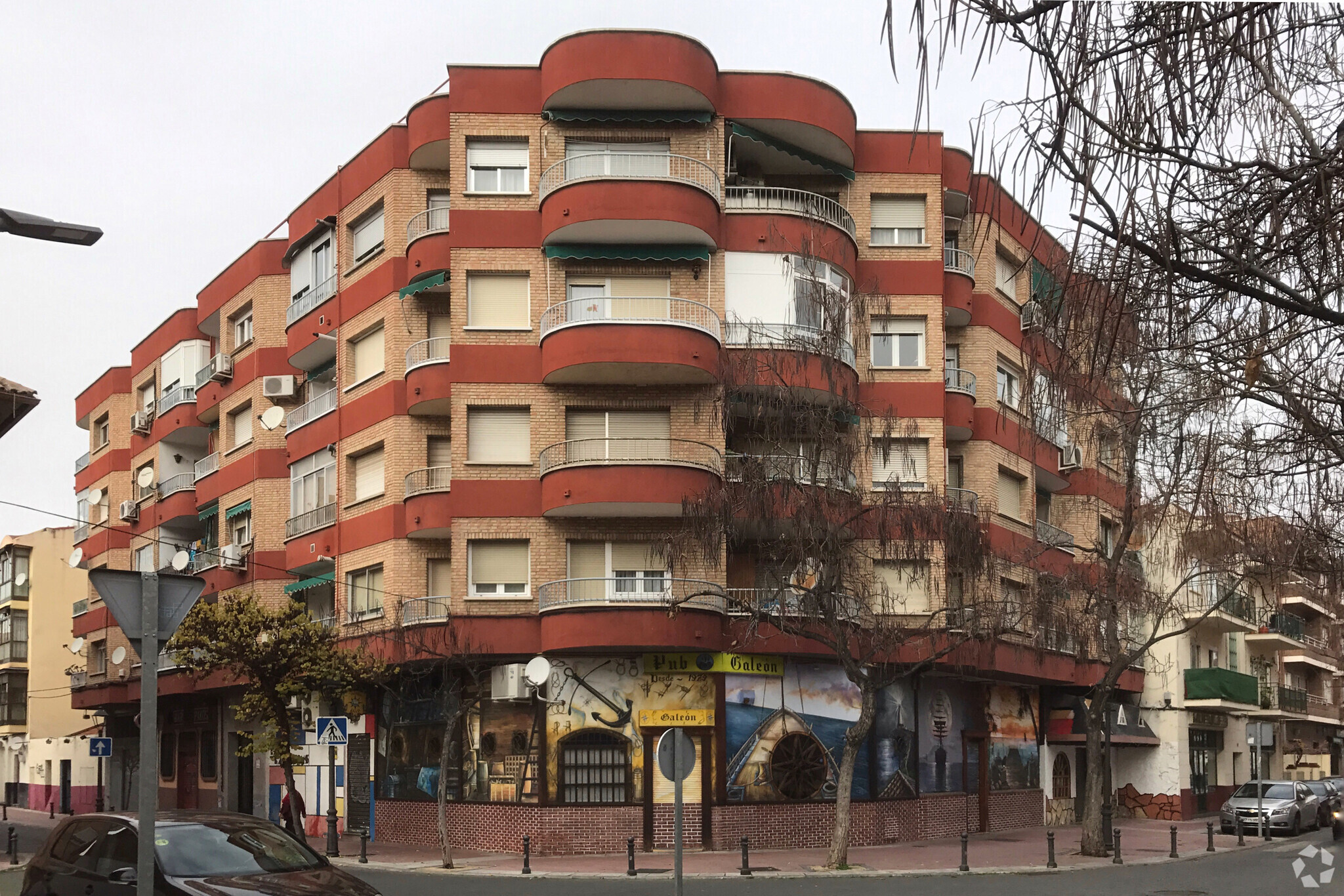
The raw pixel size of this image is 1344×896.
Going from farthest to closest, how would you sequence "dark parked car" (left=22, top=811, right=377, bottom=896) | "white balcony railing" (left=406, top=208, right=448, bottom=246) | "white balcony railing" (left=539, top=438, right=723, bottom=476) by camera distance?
1. "white balcony railing" (left=406, top=208, right=448, bottom=246)
2. "white balcony railing" (left=539, top=438, right=723, bottom=476)
3. "dark parked car" (left=22, top=811, right=377, bottom=896)

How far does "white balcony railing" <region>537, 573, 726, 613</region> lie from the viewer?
2959cm

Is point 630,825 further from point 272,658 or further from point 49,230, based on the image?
point 49,230

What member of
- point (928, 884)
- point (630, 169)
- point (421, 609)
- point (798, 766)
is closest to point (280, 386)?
point (421, 609)

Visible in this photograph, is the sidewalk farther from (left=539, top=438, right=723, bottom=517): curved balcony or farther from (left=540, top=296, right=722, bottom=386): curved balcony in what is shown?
(left=540, top=296, right=722, bottom=386): curved balcony

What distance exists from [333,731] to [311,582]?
8.76 m

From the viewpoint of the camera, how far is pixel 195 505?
147 feet

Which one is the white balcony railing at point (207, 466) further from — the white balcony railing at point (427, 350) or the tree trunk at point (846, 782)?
the tree trunk at point (846, 782)

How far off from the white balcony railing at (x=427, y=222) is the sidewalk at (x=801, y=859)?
14.0 m

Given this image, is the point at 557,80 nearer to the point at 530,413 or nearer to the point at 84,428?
the point at 530,413

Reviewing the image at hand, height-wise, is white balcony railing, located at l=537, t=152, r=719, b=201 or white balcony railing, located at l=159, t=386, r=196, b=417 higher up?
white balcony railing, located at l=537, t=152, r=719, b=201

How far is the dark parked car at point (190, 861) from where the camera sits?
11.5 metres

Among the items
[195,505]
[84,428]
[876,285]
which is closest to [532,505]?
[876,285]

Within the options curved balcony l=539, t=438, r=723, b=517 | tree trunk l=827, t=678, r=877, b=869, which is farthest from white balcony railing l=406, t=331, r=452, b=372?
tree trunk l=827, t=678, r=877, b=869

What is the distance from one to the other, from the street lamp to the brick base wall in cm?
1928
